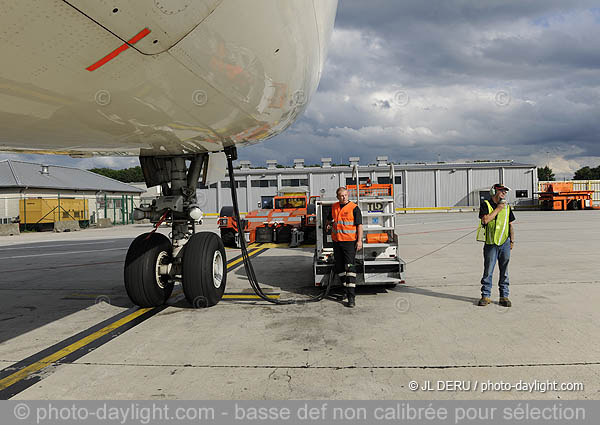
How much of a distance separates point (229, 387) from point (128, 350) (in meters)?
1.40

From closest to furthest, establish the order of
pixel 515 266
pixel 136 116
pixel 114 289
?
pixel 136 116 → pixel 114 289 → pixel 515 266

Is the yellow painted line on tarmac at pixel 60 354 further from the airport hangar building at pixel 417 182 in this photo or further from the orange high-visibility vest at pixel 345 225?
the airport hangar building at pixel 417 182

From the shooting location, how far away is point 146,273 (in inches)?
207

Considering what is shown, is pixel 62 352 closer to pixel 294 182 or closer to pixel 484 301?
pixel 484 301

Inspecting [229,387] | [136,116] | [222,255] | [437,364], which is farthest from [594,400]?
Result: [222,255]

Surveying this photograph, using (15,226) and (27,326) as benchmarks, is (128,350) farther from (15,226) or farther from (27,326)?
(15,226)

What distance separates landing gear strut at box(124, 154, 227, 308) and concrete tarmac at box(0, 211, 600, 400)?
1.03 ft

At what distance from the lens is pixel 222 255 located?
5.73 meters

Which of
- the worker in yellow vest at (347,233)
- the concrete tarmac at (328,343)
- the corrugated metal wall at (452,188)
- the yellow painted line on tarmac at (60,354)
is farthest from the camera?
the corrugated metal wall at (452,188)

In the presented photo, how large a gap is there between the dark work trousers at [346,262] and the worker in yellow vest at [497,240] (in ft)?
5.34

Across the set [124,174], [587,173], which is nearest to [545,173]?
[587,173]

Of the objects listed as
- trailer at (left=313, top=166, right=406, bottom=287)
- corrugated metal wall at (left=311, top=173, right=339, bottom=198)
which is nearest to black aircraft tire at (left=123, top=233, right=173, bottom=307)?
trailer at (left=313, top=166, right=406, bottom=287)

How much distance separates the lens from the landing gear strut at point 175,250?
17.1 ft

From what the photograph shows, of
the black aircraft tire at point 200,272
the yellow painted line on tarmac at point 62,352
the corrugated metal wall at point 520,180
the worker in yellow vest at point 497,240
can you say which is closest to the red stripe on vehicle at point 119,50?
the yellow painted line on tarmac at point 62,352
